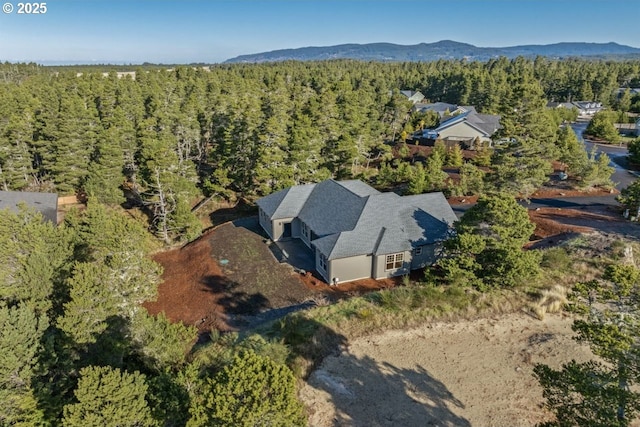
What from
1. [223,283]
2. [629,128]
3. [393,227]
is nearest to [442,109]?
[629,128]

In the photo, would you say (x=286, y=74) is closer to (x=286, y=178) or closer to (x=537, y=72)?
(x=537, y=72)

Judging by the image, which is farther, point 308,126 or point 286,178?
point 308,126

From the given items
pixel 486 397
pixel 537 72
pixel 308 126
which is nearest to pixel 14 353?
pixel 486 397

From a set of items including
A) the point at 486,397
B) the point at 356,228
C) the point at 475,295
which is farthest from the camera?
the point at 356,228

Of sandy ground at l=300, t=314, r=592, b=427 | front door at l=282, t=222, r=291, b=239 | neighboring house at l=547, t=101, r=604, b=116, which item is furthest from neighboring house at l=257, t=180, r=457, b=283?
neighboring house at l=547, t=101, r=604, b=116

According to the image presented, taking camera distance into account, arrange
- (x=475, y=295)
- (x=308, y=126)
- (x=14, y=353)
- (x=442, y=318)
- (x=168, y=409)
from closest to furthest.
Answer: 1. (x=168, y=409)
2. (x=14, y=353)
3. (x=442, y=318)
4. (x=475, y=295)
5. (x=308, y=126)

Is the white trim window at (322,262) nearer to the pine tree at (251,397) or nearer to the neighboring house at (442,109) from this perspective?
the pine tree at (251,397)

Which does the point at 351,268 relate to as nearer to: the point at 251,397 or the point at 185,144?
the point at 251,397

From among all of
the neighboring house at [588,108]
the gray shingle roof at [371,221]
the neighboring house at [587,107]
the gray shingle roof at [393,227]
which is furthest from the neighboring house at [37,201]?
the neighboring house at [588,108]
